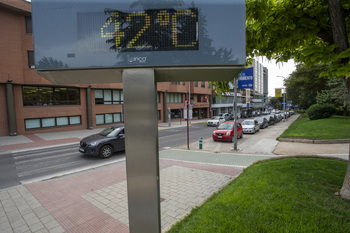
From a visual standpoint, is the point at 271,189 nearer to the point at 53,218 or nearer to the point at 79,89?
the point at 53,218

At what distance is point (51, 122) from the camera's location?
19.8 m

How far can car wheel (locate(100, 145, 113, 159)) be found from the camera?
940 centimetres

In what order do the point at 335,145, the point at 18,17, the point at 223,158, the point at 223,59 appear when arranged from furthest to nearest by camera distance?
the point at 18,17 → the point at 335,145 → the point at 223,158 → the point at 223,59

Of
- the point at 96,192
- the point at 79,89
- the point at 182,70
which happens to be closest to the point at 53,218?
the point at 96,192

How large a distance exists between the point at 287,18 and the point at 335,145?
426 inches

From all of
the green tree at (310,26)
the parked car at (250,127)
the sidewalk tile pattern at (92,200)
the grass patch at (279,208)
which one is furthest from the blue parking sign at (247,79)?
the parked car at (250,127)

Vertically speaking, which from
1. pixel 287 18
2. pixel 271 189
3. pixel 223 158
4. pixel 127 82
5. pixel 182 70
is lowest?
pixel 223 158

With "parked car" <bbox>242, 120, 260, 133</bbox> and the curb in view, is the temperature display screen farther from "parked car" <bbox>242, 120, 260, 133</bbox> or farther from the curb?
"parked car" <bbox>242, 120, 260, 133</bbox>

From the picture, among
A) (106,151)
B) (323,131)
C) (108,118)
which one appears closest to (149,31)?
(106,151)

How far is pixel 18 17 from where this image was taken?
1736 centimetres

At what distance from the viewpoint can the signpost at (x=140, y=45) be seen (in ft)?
5.43

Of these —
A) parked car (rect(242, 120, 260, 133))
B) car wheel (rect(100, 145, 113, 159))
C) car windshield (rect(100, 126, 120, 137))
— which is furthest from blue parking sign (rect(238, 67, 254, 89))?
parked car (rect(242, 120, 260, 133))

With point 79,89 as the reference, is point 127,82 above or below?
below

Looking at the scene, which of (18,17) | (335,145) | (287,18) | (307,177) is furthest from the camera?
(18,17)
